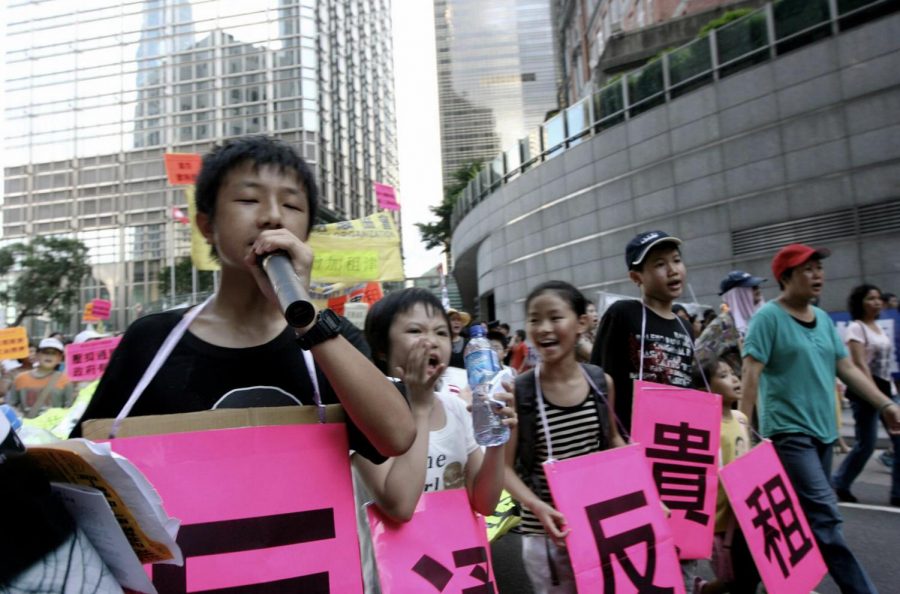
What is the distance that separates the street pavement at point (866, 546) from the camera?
3.87m

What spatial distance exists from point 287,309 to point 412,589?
3.51 feet

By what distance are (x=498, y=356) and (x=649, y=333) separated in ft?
2.68

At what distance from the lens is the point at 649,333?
129 inches

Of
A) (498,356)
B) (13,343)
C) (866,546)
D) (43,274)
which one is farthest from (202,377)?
(43,274)

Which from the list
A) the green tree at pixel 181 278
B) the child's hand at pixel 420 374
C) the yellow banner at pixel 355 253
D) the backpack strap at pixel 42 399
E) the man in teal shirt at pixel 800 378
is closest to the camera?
the child's hand at pixel 420 374

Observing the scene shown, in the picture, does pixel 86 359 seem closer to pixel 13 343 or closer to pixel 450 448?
pixel 13 343

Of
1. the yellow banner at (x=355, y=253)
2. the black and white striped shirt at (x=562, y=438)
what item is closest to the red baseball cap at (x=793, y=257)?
the black and white striped shirt at (x=562, y=438)

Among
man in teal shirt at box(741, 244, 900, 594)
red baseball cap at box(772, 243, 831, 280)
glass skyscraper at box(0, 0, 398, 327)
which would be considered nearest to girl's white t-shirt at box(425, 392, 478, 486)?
man in teal shirt at box(741, 244, 900, 594)

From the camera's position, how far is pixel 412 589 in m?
1.84

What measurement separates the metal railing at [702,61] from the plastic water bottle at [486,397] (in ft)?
47.1

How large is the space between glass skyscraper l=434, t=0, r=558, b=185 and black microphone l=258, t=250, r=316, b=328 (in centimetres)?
9225

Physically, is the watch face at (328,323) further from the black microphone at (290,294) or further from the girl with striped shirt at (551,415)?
the girl with striped shirt at (551,415)

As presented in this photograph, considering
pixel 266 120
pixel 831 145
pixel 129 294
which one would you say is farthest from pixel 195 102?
pixel 831 145

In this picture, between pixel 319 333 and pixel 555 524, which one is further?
pixel 555 524
